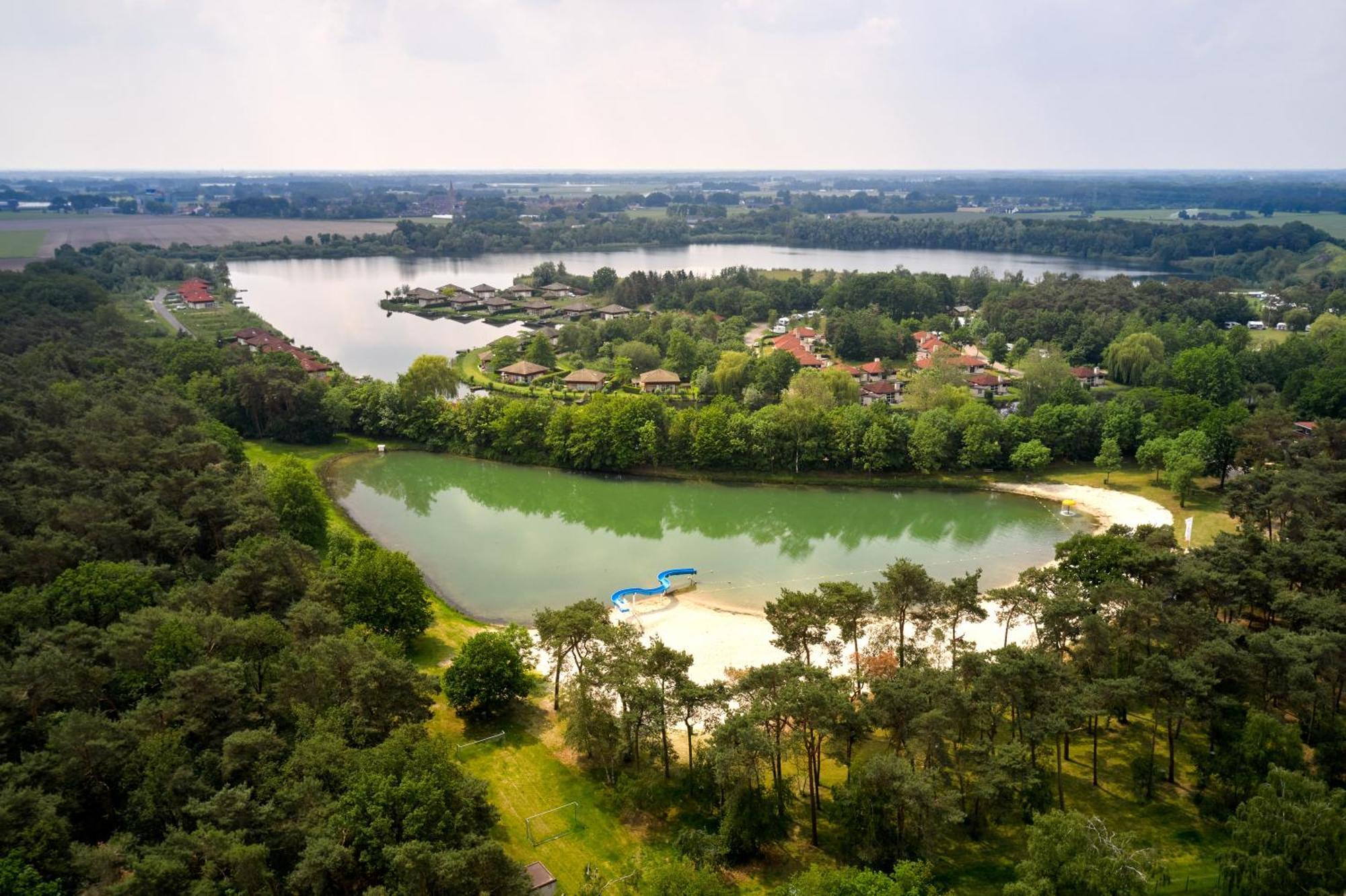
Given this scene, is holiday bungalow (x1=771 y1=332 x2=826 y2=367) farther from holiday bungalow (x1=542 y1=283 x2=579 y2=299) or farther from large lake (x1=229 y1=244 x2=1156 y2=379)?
holiday bungalow (x1=542 y1=283 x2=579 y2=299)

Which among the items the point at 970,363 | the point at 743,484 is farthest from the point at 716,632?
the point at 970,363

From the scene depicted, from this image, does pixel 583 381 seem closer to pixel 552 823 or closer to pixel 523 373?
pixel 523 373

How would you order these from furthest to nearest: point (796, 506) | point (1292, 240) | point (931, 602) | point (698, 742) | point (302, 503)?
point (1292, 240), point (796, 506), point (302, 503), point (931, 602), point (698, 742)

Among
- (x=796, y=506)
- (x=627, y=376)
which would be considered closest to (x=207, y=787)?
(x=796, y=506)

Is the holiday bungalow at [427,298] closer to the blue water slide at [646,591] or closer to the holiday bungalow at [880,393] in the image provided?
the holiday bungalow at [880,393]

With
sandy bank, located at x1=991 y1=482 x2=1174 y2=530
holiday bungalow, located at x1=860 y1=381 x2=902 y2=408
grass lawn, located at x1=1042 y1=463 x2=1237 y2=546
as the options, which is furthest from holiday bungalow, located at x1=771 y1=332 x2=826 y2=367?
grass lawn, located at x1=1042 y1=463 x2=1237 y2=546

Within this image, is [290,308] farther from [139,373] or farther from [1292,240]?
[1292,240]
